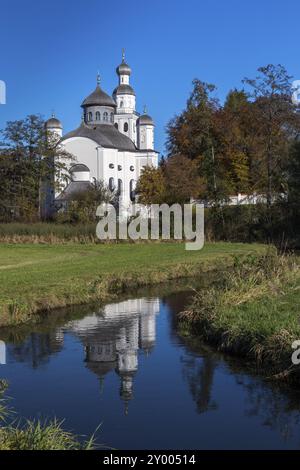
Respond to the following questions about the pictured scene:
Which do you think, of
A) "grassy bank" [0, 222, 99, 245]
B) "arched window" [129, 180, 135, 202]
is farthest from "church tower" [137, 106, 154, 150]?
"grassy bank" [0, 222, 99, 245]

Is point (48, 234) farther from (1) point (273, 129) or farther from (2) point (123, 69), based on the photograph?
(2) point (123, 69)

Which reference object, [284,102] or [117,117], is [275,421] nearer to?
[284,102]

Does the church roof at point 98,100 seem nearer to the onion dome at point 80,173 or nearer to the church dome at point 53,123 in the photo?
the church dome at point 53,123

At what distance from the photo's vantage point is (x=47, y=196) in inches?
2987

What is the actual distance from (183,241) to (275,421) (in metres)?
36.5

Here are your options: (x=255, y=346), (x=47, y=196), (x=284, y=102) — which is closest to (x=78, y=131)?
(x=47, y=196)

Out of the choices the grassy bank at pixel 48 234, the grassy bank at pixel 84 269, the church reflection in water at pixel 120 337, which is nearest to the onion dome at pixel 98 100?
the grassy bank at pixel 48 234

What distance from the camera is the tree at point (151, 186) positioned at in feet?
221

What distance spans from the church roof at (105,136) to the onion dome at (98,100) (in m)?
3.35

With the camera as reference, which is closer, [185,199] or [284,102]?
[284,102]

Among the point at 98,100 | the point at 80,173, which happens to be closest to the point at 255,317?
the point at 80,173

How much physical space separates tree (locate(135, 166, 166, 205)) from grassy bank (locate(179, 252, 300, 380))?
149 ft

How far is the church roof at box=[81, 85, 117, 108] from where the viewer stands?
91750 mm

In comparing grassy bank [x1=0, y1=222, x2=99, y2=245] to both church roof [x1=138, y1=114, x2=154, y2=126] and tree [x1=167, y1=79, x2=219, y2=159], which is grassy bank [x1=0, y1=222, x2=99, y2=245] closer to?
tree [x1=167, y1=79, x2=219, y2=159]
